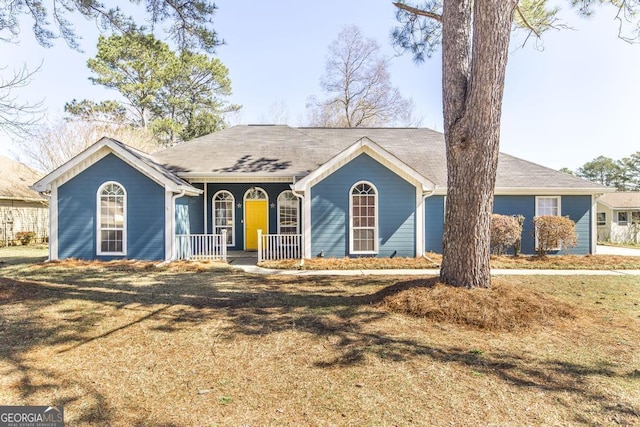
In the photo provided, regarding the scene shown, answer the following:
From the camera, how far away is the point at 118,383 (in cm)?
334

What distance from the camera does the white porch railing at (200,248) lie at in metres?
11.7

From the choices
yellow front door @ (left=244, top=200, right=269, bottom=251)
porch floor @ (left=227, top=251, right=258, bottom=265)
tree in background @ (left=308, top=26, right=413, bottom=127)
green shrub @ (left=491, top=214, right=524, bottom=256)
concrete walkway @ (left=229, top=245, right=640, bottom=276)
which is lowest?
concrete walkway @ (left=229, top=245, right=640, bottom=276)

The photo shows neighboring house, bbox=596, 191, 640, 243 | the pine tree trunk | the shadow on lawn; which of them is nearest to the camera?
the shadow on lawn

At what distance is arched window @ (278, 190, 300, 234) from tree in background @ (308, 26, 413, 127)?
18.0 meters

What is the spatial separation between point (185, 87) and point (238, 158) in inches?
764

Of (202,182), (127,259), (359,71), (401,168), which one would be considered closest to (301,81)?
(359,71)

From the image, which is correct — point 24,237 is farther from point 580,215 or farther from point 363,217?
point 580,215

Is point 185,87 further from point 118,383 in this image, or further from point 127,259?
point 118,383

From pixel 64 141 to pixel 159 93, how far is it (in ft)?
29.9

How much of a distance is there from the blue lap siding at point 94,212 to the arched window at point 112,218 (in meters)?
0.15

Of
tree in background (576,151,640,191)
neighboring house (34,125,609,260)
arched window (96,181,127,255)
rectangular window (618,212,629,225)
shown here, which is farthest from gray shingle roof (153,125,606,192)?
tree in background (576,151,640,191)

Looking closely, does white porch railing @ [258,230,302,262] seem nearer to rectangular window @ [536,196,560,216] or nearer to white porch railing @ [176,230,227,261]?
white porch railing @ [176,230,227,261]

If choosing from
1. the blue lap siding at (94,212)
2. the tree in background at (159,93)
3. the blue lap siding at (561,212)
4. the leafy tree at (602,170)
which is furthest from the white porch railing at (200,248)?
the leafy tree at (602,170)

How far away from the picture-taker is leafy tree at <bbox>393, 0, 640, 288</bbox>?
5738mm
